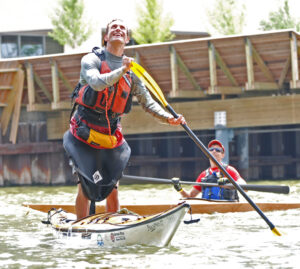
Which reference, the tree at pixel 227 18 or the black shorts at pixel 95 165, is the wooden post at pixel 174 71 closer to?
the black shorts at pixel 95 165

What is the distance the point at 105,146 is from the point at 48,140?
45.5 ft

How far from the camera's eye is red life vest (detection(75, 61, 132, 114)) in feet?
24.7

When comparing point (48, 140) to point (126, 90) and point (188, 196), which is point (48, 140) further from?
point (126, 90)

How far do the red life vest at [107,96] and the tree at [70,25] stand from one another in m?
25.8

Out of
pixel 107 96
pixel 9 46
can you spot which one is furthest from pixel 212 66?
pixel 9 46

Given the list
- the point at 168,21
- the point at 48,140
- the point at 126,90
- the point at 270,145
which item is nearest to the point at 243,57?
the point at 270,145

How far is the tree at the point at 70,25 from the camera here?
3338 centimetres

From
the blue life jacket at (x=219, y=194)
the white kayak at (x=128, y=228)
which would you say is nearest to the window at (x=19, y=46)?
the blue life jacket at (x=219, y=194)

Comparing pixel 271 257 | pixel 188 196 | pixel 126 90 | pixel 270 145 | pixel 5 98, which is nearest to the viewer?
pixel 271 257

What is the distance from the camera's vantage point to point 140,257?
7.19 m

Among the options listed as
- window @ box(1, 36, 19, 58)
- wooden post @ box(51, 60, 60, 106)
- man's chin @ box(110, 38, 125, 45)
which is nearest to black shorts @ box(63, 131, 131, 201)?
man's chin @ box(110, 38, 125, 45)

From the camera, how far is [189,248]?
773cm

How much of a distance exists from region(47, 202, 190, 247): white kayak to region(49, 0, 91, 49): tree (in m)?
25.8

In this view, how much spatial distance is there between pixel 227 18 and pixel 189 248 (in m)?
26.5
